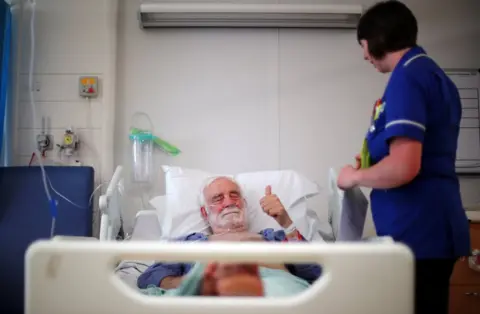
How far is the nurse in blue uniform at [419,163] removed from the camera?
116 cm

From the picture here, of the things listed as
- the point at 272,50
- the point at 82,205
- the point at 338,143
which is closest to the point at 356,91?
the point at 338,143

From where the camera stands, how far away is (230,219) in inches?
74.4

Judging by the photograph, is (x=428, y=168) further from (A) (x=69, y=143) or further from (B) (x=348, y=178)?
(A) (x=69, y=143)

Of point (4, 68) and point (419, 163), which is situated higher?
point (4, 68)

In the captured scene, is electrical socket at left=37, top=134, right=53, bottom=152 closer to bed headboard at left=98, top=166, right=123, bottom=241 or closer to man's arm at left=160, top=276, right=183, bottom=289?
bed headboard at left=98, top=166, right=123, bottom=241

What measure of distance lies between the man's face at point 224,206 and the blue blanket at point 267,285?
0.37 m

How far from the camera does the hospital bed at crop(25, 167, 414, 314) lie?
96 cm

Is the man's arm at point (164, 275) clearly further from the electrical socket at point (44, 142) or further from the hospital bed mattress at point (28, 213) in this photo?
the electrical socket at point (44, 142)

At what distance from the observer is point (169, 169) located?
7.74ft

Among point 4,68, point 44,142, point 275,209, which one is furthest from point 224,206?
point 4,68

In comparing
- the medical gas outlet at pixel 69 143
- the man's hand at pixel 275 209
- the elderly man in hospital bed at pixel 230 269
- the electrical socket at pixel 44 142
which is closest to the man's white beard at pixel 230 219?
the elderly man in hospital bed at pixel 230 269

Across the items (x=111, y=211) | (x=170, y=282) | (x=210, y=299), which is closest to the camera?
(x=210, y=299)

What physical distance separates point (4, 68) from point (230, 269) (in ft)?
6.26

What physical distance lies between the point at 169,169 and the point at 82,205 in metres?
0.52
